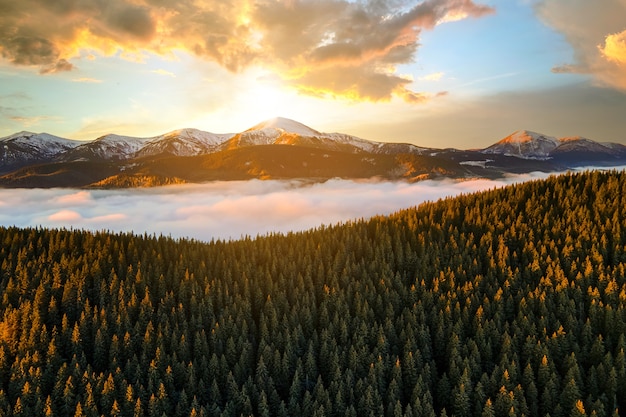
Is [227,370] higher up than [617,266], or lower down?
lower down

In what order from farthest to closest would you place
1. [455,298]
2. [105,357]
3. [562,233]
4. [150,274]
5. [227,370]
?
[562,233], [150,274], [455,298], [105,357], [227,370]

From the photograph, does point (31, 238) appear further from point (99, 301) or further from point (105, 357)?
point (105, 357)

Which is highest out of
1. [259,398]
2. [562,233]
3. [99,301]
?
[562,233]

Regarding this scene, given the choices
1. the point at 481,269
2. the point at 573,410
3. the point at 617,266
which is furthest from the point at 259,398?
the point at 617,266

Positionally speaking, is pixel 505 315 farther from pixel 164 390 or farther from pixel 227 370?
pixel 164 390

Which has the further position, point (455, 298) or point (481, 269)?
point (481, 269)

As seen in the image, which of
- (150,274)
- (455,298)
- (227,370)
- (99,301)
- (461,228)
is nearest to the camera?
(227,370)
